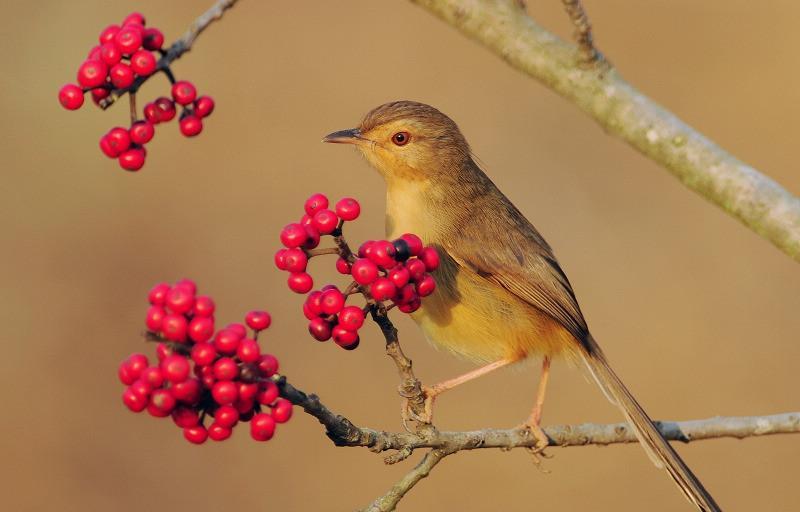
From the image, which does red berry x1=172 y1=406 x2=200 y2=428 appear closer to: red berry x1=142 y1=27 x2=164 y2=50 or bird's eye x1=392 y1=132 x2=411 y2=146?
red berry x1=142 y1=27 x2=164 y2=50

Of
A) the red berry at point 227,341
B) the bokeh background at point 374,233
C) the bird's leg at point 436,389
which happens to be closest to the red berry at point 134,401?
the red berry at point 227,341

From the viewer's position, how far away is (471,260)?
5441 millimetres

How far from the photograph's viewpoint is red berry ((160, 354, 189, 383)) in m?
2.42

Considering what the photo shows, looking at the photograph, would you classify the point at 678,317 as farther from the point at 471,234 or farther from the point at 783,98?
the point at 471,234

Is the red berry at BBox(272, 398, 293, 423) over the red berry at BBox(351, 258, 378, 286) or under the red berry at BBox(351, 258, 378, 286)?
under

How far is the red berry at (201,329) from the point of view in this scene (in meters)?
→ 2.47

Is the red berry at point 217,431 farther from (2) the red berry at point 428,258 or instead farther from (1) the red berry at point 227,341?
(2) the red berry at point 428,258

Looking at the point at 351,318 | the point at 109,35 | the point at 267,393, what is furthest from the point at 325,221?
the point at 109,35

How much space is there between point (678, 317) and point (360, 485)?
3.71 m

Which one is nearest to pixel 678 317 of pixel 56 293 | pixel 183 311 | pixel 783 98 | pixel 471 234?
pixel 783 98

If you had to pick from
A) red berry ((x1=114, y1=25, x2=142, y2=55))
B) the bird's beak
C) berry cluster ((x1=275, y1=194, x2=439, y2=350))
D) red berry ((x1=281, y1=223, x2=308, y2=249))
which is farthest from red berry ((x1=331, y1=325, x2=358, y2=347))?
the bird's beak

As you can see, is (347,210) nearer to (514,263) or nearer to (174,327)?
(174,327)

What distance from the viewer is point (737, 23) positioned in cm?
1155

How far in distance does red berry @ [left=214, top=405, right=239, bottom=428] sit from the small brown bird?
8.40 ft
